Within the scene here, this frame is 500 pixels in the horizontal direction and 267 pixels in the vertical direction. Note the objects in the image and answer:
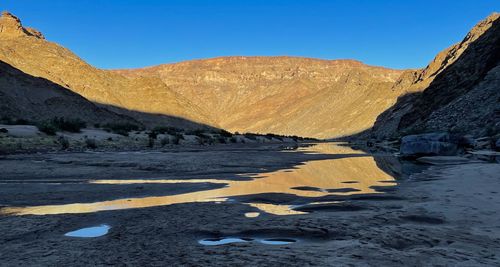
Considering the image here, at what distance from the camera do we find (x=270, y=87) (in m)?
184

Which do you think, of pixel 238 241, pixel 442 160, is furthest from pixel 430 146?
pixel 238 241

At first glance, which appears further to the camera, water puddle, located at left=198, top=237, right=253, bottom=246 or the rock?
the rock

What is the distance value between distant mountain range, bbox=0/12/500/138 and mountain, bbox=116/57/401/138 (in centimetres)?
45

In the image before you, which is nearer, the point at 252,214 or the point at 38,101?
the point at 252,214

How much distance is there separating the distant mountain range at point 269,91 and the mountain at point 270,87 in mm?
452

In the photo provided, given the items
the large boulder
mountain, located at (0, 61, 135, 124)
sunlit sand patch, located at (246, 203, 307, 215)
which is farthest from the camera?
mountain, located at (0, 61, 135, 124)

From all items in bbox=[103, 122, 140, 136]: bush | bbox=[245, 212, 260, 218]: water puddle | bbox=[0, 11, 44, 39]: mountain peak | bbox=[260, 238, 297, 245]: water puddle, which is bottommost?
bbox=[260, 238, 297, 245]: water puddle

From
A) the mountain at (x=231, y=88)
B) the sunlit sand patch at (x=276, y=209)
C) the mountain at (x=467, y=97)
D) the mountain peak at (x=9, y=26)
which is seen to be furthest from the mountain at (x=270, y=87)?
the sunlit sand patch at (x=276, y=209)

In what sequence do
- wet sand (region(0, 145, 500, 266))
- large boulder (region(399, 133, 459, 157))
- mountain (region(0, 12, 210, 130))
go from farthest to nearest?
mountain (region(0, 12, 210, 130))
large boulder (region(399, 133, 459, 157))
wet sand (region(0, 145, 500, 266))

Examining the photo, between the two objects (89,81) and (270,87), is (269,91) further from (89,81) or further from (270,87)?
(89,81)

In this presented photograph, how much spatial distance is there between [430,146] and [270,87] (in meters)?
169

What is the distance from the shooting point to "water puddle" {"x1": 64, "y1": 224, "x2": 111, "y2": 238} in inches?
170

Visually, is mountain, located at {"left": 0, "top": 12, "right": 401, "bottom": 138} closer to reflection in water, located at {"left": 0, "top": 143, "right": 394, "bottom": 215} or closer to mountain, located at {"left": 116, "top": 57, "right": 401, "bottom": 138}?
mountain, located at {"left": 116, "top": 57, "right": 401, "bottom": 138}


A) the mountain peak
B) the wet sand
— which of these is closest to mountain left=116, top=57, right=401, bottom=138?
the mountain peak
